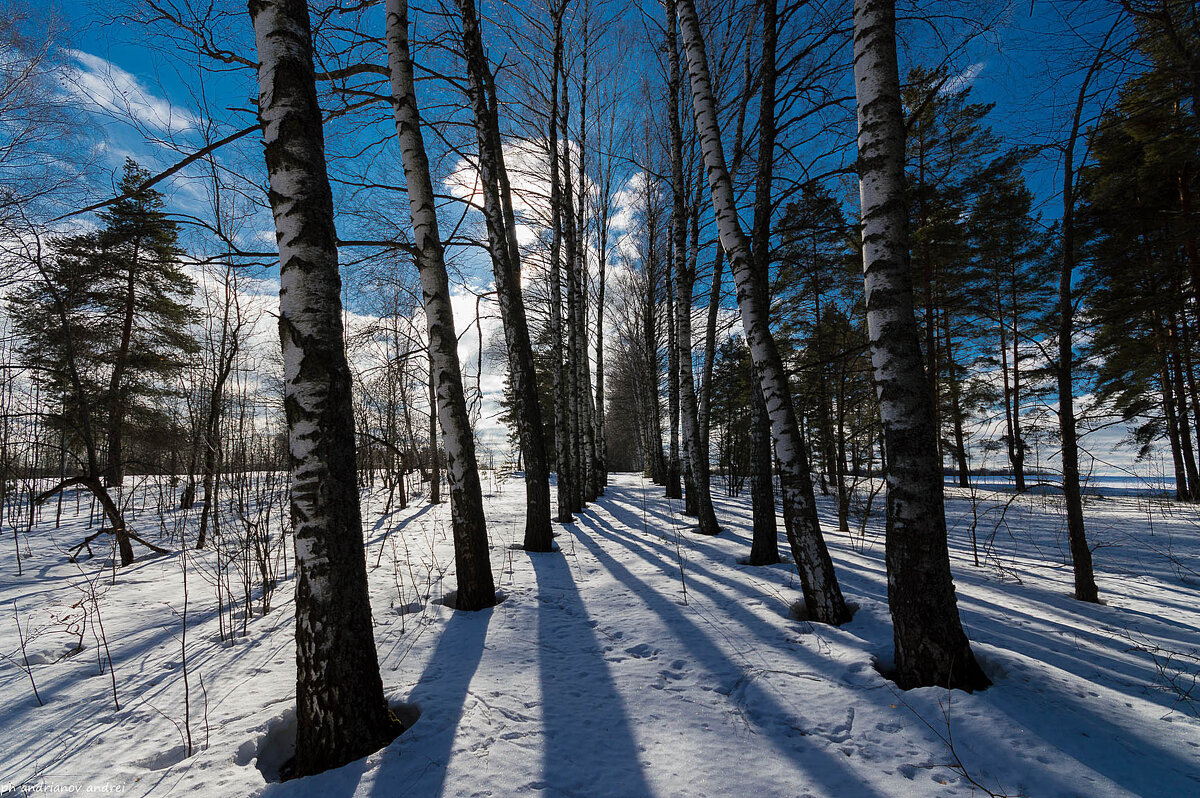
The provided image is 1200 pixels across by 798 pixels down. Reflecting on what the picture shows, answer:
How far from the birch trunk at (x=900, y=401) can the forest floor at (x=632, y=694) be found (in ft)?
0.92

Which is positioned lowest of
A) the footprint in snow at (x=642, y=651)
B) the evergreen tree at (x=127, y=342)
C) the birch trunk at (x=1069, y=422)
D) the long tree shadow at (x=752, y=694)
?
the footprint in snow at (x=642, y=651)

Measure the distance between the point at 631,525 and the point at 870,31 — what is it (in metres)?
7.82

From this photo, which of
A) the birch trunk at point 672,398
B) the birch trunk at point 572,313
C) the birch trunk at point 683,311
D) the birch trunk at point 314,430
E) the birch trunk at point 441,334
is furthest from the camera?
the birch trunk at point 672,398

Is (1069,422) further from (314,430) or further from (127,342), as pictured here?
(127,342)

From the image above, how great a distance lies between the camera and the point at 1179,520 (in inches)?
375

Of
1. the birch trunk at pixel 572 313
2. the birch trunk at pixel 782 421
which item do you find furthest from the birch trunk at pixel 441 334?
the birch trunk at pixel 572 313

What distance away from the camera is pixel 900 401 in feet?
8.89

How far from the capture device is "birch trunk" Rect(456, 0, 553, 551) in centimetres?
587

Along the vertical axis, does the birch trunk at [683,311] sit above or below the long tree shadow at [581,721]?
above

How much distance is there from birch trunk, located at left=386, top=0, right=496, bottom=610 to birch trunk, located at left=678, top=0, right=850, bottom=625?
2887 millimetres

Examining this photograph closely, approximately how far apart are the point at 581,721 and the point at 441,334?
140 inches

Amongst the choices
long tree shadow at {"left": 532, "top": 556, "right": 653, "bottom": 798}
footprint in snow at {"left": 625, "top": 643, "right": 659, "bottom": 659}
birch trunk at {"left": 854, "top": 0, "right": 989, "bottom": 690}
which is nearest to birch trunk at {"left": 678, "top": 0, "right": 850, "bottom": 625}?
birch trunk at {"left": 854, "top": 0, "right": 989, "bottom": 690}

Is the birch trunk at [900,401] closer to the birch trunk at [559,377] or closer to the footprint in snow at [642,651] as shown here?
the footprint in snow at [642,651]

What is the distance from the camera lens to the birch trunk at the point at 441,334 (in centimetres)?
433
